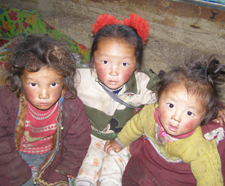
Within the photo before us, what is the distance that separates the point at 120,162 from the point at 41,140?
2.37ft

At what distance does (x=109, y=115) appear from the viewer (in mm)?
1731

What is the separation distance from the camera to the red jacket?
1373mm

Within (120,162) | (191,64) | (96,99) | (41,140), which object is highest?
(191,64)

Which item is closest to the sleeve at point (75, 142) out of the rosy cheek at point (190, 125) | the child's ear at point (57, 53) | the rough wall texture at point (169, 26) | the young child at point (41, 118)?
the young child at point (41, 118)

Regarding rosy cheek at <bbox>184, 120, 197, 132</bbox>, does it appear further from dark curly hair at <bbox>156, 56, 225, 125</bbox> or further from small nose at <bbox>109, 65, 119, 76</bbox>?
small nose at <bbox>109, 65, 119, 76</bbox>

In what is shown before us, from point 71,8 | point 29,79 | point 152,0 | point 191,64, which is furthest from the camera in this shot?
point 71,8

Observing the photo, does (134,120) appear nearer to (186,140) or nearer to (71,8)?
(186,140)

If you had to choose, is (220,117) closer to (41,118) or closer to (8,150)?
(41,118)

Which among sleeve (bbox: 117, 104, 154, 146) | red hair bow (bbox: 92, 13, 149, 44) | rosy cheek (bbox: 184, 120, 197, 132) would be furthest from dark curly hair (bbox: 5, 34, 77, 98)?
rosy cheek (bbox: 184, 120, 197, 132)

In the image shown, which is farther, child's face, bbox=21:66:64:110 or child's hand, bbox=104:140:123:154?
child's hand, bbox=104:140:123:154

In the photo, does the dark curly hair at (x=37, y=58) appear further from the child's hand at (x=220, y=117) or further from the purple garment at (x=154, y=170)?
the child's hand at (x=220, y=117)

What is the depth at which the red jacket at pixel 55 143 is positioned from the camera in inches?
54.1

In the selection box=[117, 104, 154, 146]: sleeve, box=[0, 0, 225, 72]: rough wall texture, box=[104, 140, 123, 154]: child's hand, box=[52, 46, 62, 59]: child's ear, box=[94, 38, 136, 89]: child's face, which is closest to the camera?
box=[52, 46, 62, 59]: child's ear

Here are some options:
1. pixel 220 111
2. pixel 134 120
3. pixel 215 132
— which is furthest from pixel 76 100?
pixel 220 111
